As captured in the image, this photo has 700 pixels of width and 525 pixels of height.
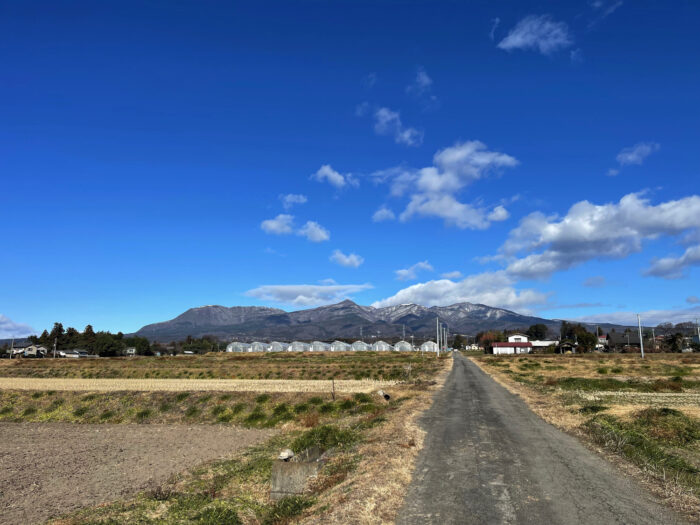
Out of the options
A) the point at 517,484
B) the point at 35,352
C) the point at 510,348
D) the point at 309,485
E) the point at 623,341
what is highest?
the point at 517,484

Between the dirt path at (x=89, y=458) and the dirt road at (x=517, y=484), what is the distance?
1128 centimetres

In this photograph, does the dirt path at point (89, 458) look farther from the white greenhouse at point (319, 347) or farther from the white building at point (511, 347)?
the white building at point (511, 347)

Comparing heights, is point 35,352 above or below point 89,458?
below

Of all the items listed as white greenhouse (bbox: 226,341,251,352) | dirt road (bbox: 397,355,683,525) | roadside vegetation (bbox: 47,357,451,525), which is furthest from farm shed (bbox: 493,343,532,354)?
dirt road (bbox: 397,355,683,525)

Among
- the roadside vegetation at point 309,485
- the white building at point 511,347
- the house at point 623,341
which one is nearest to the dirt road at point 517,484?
the roadside vegetation at point 309,485

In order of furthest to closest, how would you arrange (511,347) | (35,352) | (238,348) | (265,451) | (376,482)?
(238,348) < (511,347) < (35,352) < (265,451) < (376,482)

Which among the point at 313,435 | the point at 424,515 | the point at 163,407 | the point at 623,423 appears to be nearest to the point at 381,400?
the point at 313,435

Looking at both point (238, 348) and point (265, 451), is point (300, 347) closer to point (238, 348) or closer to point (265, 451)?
point (238, 348)

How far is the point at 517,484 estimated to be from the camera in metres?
11.3

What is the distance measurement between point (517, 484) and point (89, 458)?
20.7 metres

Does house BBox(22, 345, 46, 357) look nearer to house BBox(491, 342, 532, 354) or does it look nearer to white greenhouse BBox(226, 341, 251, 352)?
white greenhouse BBox(226, 341, 251, 352)

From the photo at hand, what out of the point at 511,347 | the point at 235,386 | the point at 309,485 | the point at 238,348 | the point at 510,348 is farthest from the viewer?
the point at 238,348

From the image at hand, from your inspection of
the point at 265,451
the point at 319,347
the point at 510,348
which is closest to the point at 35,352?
the point at 319,347

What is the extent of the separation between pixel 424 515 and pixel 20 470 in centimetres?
2002
